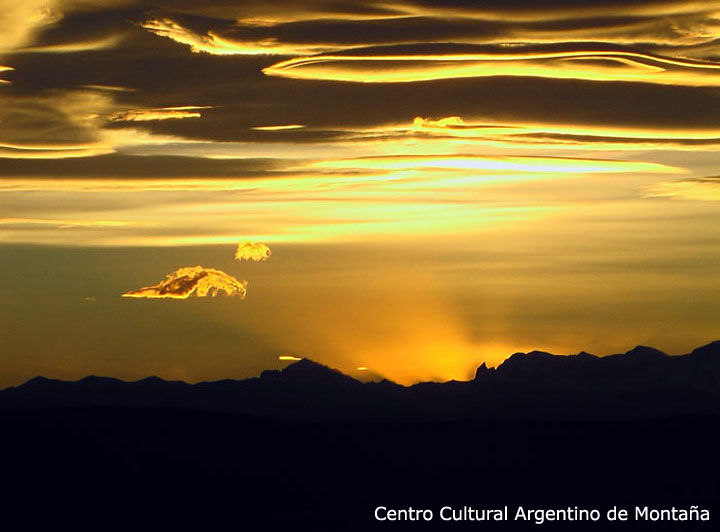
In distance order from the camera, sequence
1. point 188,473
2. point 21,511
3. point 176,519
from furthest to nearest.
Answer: point 188,473, point 176,519, point 21,511

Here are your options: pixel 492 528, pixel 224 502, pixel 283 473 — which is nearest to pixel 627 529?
pixel 492 528

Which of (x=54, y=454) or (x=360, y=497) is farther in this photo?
(x=360, y=497)

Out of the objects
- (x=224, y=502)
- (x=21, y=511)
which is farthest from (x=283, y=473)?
(x=21, y=511)

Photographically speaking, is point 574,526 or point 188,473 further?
point 574,526

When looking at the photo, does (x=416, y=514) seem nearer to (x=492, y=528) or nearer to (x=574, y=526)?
(x=492, y=528)

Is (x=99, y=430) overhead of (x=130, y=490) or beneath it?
overhead

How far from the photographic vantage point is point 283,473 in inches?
7357

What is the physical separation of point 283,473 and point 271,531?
1325 inches

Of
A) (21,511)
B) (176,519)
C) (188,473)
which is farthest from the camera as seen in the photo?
(188,473)

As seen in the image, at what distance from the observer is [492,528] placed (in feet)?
595

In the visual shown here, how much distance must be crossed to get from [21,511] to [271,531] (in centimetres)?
3059

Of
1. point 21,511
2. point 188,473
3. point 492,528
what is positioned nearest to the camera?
point 21,511

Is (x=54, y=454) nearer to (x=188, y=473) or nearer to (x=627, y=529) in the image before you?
(x=188, y=473)

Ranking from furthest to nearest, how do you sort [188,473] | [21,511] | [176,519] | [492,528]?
[492,528] < [188,473] < [176,519] < [21,511]
